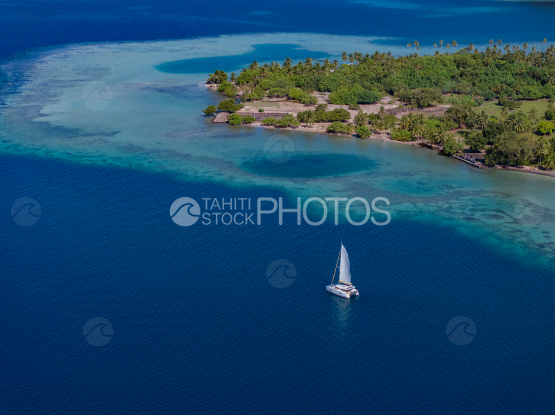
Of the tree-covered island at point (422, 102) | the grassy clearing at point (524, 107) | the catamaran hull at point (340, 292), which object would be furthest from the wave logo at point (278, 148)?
the grassy clearing at point (524, 107)

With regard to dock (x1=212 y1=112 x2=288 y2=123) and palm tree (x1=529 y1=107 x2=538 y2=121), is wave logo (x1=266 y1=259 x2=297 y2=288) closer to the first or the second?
dock (x1=212 y1=112 x2=288 y2=123)

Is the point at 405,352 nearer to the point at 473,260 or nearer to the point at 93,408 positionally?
the point at 473,260

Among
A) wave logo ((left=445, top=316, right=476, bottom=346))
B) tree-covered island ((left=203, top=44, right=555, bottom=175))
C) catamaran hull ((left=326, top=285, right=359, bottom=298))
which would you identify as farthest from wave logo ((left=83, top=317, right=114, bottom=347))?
tree-covered island ((left=203, top=44, right=555, bottom=175))

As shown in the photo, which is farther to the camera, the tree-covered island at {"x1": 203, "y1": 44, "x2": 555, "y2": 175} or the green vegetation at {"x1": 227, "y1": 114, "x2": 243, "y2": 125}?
the green vegetation at {"x1": 227, "y1": 114, "x2": 243, "y2": 125}

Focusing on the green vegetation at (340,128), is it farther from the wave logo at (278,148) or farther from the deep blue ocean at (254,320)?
the deep blue ocean at (254,320)

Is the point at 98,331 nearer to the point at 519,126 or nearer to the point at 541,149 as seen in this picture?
the point at 541,149
